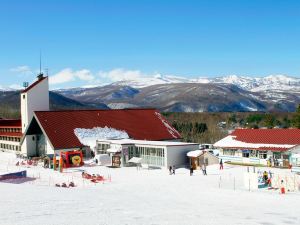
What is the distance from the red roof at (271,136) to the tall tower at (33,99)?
26681 millimetres

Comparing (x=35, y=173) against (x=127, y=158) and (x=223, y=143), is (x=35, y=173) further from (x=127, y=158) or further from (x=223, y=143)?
(x=223, y=143)

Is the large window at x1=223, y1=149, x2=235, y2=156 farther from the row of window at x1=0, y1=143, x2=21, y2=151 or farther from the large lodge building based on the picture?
the row of window at x1=0, y1=143, x2=21, y2=151

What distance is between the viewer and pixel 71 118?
2095 inches

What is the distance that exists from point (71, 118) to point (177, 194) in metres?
29.7

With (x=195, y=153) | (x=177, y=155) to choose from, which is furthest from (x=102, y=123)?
(x=195, y=153)

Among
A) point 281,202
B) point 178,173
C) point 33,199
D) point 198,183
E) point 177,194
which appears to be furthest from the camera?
point 178,173

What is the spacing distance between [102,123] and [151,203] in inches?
1308

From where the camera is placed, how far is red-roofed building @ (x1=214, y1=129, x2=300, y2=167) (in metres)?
43.0

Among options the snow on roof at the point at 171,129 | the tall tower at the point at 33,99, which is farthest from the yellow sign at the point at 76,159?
Answer: the snow on roof at the point at 171,129

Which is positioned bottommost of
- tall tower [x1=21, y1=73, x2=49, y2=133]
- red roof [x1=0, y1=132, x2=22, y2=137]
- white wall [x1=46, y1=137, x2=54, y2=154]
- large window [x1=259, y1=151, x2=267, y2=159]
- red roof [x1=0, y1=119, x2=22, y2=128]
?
large window [x1=259, y1=151, x2=267, y2=159]

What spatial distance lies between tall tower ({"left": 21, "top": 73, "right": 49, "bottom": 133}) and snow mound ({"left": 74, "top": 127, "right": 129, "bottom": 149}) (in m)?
8.41

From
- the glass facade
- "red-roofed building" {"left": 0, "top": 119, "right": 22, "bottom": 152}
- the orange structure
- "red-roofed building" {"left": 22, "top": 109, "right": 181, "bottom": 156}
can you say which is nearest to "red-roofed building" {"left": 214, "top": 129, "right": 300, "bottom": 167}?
the glass facade

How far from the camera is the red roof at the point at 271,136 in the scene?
44319 mm

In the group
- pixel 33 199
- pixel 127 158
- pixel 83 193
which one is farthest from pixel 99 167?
pixel 33 199
